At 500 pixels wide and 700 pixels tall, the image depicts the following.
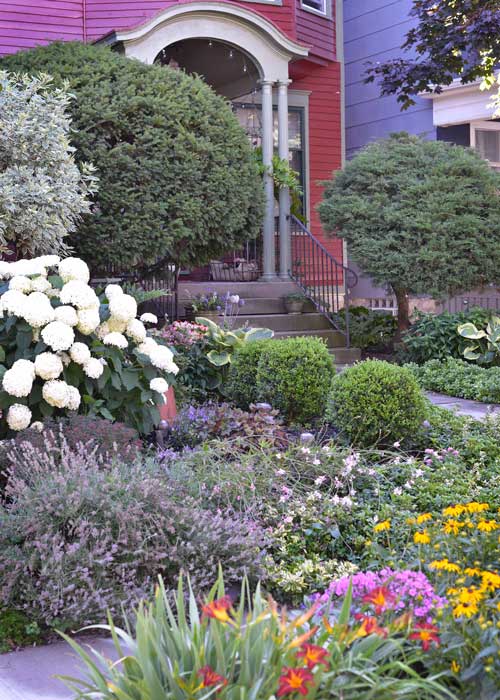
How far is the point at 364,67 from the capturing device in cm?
1541

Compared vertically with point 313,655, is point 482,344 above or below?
above

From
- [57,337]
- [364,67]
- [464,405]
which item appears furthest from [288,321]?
[364,67]

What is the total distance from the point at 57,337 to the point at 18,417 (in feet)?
1.69

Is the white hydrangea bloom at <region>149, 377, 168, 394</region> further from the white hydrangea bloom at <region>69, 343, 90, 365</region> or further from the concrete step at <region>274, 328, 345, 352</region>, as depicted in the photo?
the concrete step at <region>274, 328, 345, 352</region>

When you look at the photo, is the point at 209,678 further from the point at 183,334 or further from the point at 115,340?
the point at 183,334

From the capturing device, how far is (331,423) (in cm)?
653

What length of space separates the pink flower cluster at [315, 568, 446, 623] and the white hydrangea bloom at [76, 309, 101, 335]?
2837 millimetres

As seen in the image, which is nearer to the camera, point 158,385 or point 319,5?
point 158,385

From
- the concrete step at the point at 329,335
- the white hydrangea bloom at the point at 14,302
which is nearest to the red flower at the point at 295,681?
the white hydrangea bloom at the point at 14,302

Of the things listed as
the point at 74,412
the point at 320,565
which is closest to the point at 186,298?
the point at 74,412

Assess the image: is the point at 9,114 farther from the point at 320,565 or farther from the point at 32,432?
the point at 320,565

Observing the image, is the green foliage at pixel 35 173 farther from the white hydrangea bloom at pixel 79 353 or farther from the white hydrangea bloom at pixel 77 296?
the white hydrangea bloom at pixel 79 353

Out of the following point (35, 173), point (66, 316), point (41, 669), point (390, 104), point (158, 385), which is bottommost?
point (41, 669)

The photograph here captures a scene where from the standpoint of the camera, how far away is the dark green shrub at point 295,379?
6586mm
